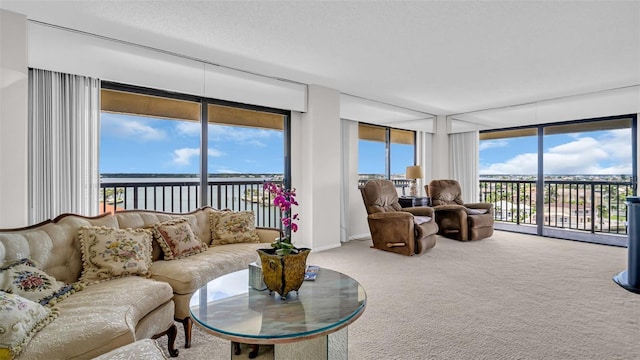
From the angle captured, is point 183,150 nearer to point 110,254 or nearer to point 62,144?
point 62,144

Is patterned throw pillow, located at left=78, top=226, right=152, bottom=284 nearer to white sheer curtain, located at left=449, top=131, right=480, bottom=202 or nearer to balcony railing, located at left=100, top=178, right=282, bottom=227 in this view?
balcony railing, located at left=100, top=178, right=282, bottom=227

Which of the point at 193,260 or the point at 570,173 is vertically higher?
the point at 570,173

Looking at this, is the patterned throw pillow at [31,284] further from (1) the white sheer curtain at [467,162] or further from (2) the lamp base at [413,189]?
(1) the white sheer curtain at [467,162]

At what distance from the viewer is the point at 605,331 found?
7.38 feet

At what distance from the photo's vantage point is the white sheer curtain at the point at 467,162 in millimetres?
6680

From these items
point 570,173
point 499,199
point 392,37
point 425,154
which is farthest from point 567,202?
Answer: point 392,37

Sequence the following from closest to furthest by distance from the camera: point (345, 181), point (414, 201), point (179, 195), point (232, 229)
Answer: point (232, 229)
point (179, 195)
point (345, 181)
point (414, 201)

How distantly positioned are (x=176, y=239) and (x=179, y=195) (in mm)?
1849

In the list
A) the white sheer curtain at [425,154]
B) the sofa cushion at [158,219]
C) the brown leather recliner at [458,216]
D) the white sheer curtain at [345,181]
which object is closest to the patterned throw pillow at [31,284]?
the sofa cushion at [158,219]

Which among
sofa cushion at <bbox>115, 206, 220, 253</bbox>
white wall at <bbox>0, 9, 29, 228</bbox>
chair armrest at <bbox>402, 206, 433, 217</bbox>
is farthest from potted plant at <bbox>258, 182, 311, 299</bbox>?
chair armrest at <bbox>402, 206, 433, 217</bbox>

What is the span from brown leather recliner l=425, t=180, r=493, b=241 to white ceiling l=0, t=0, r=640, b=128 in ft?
6.55

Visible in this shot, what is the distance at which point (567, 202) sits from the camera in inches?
238

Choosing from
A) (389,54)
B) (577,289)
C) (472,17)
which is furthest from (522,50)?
(577,289)

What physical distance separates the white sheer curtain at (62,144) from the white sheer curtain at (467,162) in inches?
253
